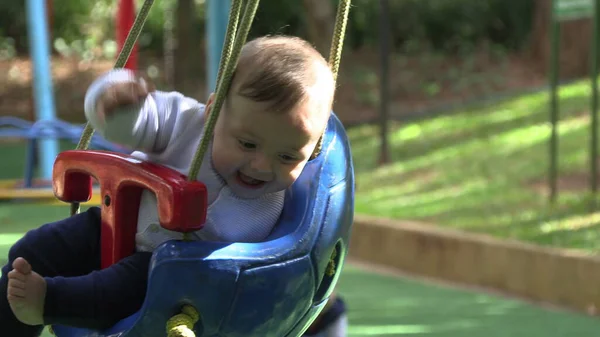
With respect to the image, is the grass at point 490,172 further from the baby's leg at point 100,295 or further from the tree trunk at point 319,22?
the baby's leg at point 100,295

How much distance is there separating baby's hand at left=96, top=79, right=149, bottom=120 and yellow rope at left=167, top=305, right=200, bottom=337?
468mm

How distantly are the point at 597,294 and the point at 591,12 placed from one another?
2.46m

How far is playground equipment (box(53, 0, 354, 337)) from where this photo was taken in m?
2.36

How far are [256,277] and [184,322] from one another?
0.18 metres

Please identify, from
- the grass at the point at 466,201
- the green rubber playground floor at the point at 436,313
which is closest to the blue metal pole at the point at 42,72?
the grass at the point at 466,201

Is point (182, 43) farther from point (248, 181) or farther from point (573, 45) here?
Result: point (248, 181)

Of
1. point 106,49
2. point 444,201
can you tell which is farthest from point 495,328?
point 106,49

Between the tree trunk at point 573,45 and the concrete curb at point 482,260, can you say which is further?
the tree trunk at point 573,45

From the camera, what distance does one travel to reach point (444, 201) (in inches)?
324

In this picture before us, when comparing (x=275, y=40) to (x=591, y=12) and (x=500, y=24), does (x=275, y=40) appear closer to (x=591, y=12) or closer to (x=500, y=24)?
(x=591, y=12)

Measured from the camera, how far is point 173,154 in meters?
2.69

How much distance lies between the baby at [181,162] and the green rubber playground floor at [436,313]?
246 cm

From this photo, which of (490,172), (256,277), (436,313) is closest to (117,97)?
(256,277)

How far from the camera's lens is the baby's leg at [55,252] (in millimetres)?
2648
